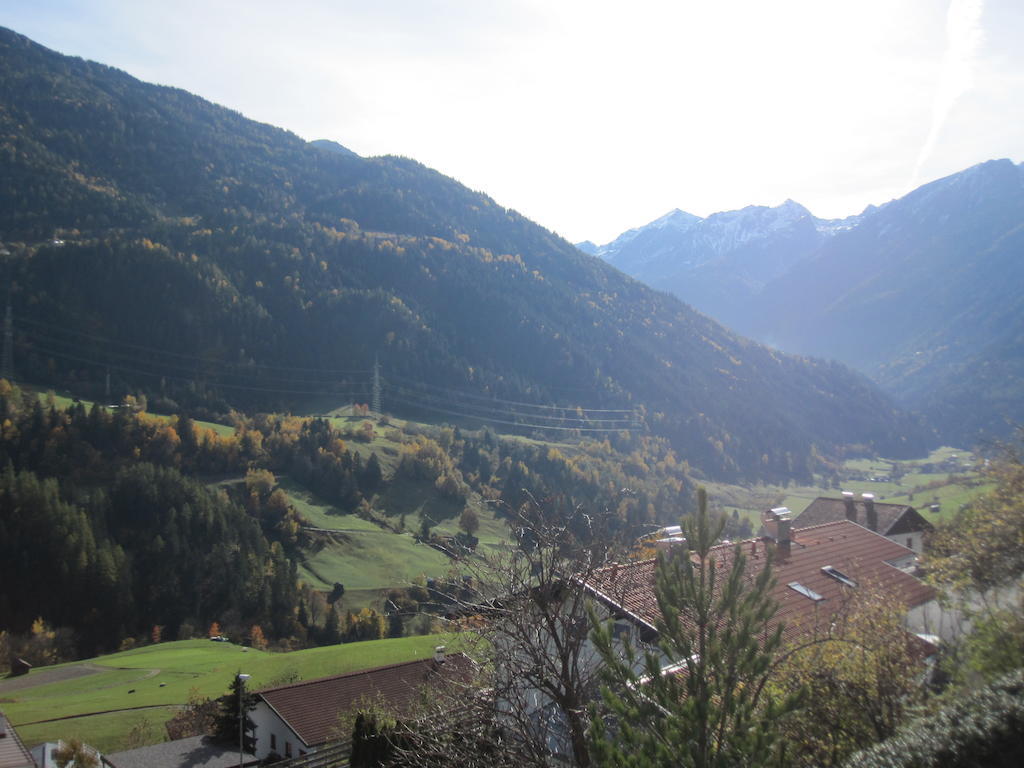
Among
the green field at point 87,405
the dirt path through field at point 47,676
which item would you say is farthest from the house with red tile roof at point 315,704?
the green field at point 87,405

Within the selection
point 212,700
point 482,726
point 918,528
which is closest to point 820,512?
point 918,528

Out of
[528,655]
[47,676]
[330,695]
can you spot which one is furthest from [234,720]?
[47,676]

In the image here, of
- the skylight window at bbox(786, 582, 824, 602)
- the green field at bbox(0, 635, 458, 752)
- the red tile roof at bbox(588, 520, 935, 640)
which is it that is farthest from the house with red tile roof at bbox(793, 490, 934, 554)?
the green field at bbox(0, 635, 458, 752)

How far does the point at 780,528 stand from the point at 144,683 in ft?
167

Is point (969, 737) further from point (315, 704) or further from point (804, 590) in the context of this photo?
point (315, 704)

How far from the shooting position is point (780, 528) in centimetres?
3272

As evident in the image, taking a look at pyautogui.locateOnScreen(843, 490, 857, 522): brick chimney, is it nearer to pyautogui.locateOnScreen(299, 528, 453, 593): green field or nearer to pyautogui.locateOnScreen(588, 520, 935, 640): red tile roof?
pyautogui.locateOnScreen(588, 520, 935, 640): red tile roof

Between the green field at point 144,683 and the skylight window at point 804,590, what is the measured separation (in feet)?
60.0

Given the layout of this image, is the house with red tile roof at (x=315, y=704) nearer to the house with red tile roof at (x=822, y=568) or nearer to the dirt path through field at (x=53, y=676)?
the house with red tile roof at (x=822, y=568)

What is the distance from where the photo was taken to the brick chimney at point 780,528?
31156 millimetres

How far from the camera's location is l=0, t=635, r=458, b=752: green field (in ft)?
147

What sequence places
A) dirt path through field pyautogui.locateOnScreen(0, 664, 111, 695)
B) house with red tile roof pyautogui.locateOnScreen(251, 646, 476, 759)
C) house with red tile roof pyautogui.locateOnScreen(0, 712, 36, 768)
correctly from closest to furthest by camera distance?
house with red tile roof pyautogui.locateOnScreen(251, 646, 476, 759) < house with red tile roof pyautogui.locateOnScreen(0, 712, 36, 768) < dirt path through field pyautogui.locateOnScreen(0, 664, 111, 695)

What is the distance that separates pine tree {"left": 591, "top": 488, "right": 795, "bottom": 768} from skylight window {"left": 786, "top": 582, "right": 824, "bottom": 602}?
17.9m

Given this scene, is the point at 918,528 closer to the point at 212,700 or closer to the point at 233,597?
the point at 212,700
